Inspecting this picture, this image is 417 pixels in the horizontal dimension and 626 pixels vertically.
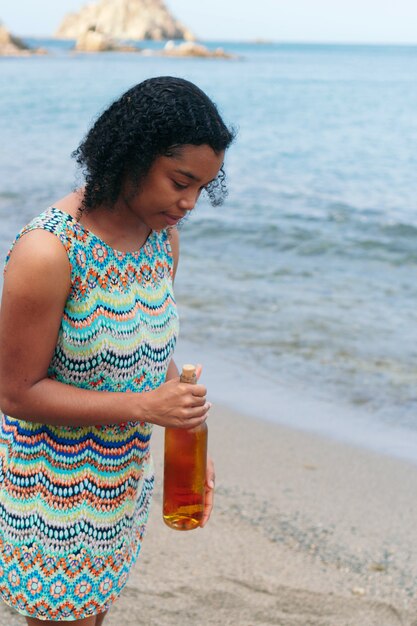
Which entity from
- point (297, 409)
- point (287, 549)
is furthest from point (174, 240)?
point (297, 409)

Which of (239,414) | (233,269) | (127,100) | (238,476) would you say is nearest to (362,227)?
(233,269)

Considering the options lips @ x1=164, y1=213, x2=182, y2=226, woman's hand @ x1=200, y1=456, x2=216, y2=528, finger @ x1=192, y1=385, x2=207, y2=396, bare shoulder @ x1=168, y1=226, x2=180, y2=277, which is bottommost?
woman's hand @ x1=200, y1=456, x2=216, y2=528

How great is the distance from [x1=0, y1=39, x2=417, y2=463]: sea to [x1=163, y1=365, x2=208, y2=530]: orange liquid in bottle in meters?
0.69

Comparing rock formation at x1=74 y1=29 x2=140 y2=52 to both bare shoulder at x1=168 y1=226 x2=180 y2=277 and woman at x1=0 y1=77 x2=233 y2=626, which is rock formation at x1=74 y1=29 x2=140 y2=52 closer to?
bare shoulder at x1=168 y1=226 x2=180 y2=277

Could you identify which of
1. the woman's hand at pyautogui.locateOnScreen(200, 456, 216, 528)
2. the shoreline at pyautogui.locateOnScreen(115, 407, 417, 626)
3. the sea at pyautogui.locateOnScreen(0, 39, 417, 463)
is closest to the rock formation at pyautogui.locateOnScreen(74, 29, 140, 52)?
the sea at pyautogui.locateOnScreen(0, 39, 417, 463)

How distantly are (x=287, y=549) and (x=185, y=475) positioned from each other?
1738mm

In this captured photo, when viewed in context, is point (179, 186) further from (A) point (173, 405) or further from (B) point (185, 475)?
(B) point (185, 475)

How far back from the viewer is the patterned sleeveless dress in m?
1.93

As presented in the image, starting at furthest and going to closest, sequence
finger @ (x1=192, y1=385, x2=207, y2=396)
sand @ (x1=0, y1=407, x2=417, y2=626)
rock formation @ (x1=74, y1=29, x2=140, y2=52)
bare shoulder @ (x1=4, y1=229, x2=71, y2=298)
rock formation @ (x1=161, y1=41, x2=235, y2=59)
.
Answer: rock formation @ (x1=74, y1=29, x2=140, y2=52) → rock formation @ (x1=161, y1=41, x2=235, y2=59) → sand @ (x1=0, y1=407, x2=417, y2=626) → finger @ (x1=192, y1=385, x2=207, y2=396) → bare shoulder @ (x1=4, y1=229, x2=71, y2=298)

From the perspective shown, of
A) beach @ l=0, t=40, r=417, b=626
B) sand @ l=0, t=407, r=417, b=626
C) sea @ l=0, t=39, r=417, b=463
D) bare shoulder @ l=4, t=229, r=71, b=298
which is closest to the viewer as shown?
bare shoulder @ l=4, t=229, r=71, b=298

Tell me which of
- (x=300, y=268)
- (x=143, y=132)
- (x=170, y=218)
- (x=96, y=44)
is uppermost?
(x=143, y=132)

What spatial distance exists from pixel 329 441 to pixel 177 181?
129 inches

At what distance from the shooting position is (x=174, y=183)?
6.52ft

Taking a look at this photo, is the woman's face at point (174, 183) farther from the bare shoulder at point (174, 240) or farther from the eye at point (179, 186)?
the bare shoulder at point (174, 240)
